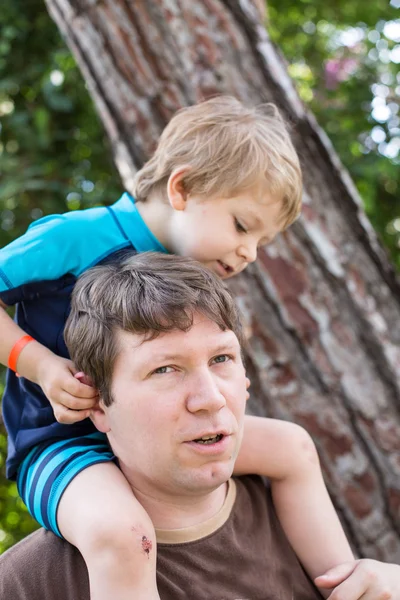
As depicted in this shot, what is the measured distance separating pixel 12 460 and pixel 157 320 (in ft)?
1.94

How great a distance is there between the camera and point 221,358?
1.64m

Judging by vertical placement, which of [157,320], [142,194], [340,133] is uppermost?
[142,194]

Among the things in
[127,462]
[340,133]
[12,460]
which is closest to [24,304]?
[12,460]

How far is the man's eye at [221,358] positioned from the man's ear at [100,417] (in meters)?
0.27

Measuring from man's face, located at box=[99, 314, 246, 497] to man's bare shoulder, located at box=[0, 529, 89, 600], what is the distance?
0.26 metres

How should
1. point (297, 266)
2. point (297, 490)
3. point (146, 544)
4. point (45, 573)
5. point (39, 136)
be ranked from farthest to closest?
point (39, 136) → point (297, 266) → point (297, 490) → point (45, 573) → point (146, 544)

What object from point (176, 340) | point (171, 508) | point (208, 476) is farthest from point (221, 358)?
point (171, 508)

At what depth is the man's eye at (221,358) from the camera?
5.33ft

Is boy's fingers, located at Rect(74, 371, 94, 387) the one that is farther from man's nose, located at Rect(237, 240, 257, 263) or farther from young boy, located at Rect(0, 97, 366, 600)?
man's nose, located at Rect(237, 240, 257, 263)

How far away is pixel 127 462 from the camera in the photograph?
163cm

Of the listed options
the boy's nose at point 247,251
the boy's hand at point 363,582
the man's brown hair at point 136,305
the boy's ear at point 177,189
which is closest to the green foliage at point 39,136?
the boy's ear at point 177,189

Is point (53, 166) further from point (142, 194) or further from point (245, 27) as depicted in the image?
point (142, 194)

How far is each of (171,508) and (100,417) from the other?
256 mm

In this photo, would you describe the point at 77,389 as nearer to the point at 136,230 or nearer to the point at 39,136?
the point at 136,230
